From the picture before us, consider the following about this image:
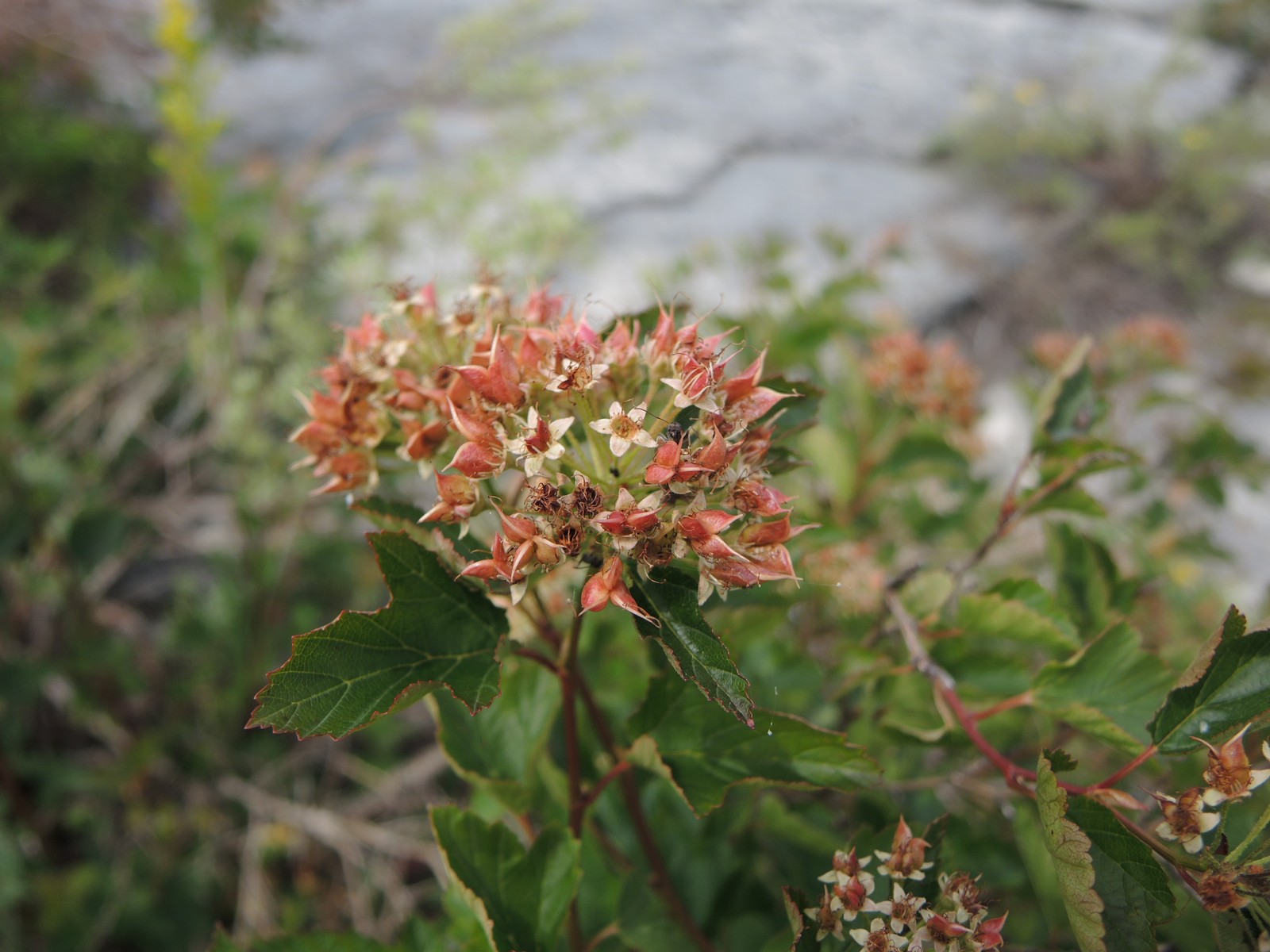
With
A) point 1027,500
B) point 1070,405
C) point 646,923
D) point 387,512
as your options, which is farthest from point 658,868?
point 1070,405

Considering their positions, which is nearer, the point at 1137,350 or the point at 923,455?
the point at 923,455

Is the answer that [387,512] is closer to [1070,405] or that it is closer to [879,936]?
[879,936]

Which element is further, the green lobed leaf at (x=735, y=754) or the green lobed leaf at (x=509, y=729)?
the green lobed leaf at (x=509, y=729)

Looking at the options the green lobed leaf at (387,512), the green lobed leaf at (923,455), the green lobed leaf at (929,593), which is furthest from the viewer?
the green lobed leaf at (923,455)

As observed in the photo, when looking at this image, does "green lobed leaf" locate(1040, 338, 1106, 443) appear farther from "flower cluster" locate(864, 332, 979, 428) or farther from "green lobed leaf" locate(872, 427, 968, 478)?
"flower cluster" locate(864, 332, 979, 428)

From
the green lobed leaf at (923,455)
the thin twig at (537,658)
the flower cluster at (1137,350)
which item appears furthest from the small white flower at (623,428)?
the flower cluster at (1137,350)

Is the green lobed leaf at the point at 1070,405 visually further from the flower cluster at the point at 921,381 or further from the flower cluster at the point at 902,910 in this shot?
the flower cluster at the point at 902,910

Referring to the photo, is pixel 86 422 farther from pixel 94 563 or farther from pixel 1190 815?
pixel 1190 815
